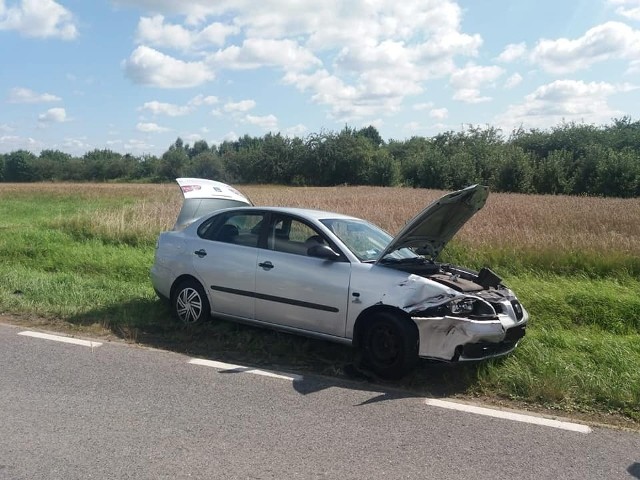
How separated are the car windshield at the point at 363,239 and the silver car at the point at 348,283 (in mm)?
17

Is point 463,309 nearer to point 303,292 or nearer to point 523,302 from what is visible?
point 303,292

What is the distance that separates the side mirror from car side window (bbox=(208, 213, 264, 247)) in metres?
0.82

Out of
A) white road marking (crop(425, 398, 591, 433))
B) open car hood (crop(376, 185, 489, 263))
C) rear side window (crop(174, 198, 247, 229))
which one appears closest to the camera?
white road marking (crop(425, 398, 591, 433))

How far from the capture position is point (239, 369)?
557 centimetres

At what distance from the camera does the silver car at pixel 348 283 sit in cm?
526

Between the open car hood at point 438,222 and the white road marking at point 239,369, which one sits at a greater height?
the open car hood at point 438,222

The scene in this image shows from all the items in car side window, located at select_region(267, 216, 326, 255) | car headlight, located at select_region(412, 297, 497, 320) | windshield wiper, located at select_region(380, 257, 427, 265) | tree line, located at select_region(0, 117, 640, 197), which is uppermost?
tree line, located at select_region(0, 117, 640, 197)

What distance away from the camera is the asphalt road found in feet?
11.7

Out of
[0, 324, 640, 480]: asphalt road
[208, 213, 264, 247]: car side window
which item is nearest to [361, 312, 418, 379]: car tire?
[0, 324, 640, 480]: asphalt road

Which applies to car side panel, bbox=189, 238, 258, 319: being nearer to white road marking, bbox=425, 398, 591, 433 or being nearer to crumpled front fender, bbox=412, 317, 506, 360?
crumpled front fender, bbox=412, 317, 506, 360

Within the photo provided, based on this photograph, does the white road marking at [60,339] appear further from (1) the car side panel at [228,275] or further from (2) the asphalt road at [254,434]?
(1) the car side panel at [228,275]

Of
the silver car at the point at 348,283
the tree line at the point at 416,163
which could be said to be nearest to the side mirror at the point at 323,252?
the silver car at the point at 348,283

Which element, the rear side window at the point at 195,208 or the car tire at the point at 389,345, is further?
the rear side window at the point at 195,208

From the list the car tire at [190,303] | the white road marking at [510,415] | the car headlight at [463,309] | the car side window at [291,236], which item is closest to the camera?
the white road marking at [510,415]
